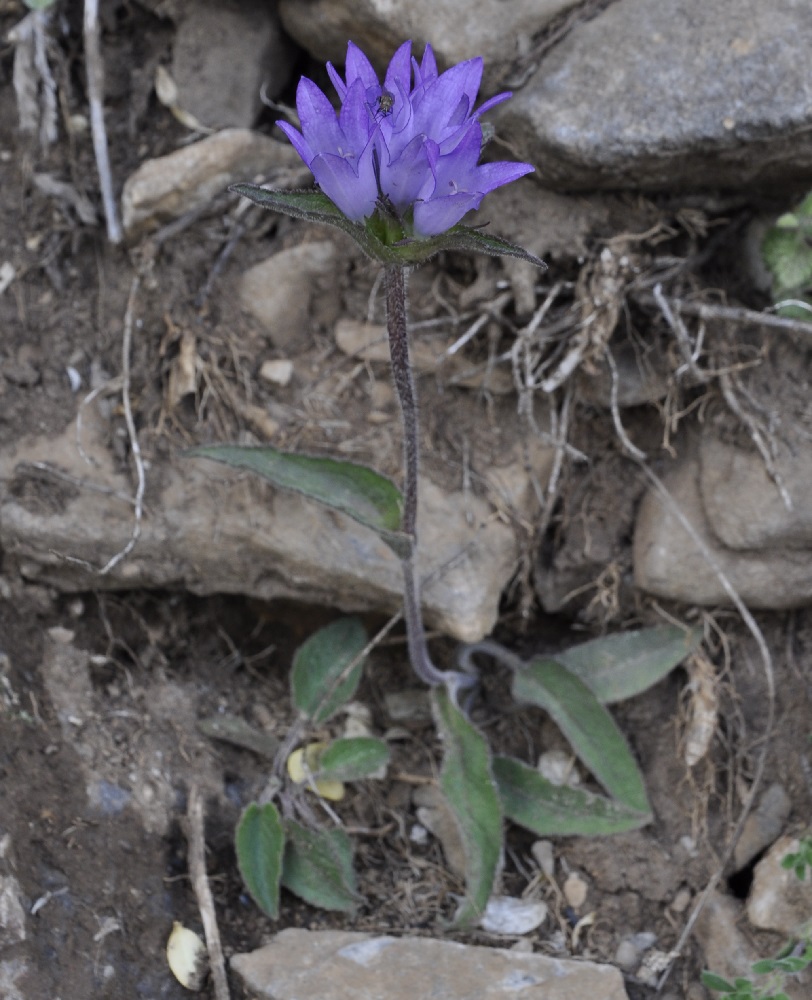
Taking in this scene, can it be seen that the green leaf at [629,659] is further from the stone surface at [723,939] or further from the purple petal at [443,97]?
the purple petal at [443,97]

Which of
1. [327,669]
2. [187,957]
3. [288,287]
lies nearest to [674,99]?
[288,287]

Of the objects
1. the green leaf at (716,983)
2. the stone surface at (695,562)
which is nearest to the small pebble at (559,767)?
the stone surface at (695,562)

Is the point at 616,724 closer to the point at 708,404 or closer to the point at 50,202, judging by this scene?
the point at 708,404

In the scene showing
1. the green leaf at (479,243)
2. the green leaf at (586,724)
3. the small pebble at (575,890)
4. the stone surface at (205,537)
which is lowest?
the small pebble at (575,890)

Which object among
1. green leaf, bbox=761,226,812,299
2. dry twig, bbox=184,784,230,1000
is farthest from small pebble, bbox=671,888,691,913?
green leaf, bbox=761,226,812,299

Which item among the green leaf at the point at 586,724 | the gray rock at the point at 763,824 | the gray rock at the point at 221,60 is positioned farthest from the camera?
the gray rock at the point at 221,60

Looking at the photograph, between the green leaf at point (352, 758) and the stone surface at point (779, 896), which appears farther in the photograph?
the green leaf at point (352, 758)

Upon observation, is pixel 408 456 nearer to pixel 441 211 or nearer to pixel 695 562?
pixel 441 211
